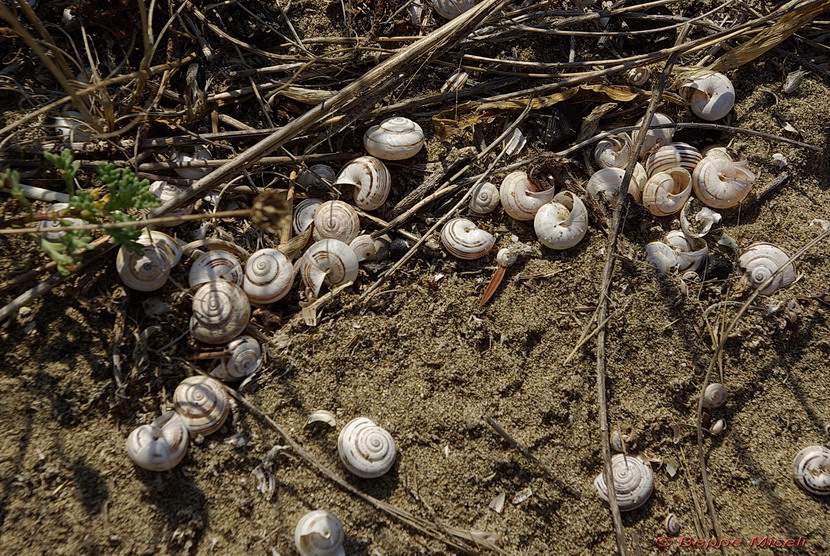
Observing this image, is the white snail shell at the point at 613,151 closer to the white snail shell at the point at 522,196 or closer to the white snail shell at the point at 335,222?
the white snail shell at the point at 522,196

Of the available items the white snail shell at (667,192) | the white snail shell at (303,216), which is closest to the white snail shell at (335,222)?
the white snail shell at (303,216)

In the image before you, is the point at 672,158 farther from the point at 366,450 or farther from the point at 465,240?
the point at 366,450

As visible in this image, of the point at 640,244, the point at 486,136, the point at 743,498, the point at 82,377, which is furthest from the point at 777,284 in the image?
the point at 82,377

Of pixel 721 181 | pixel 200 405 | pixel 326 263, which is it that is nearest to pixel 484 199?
pixel 326 263

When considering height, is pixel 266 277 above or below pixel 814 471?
above

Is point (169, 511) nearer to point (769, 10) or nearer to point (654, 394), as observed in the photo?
point (654, 394)
